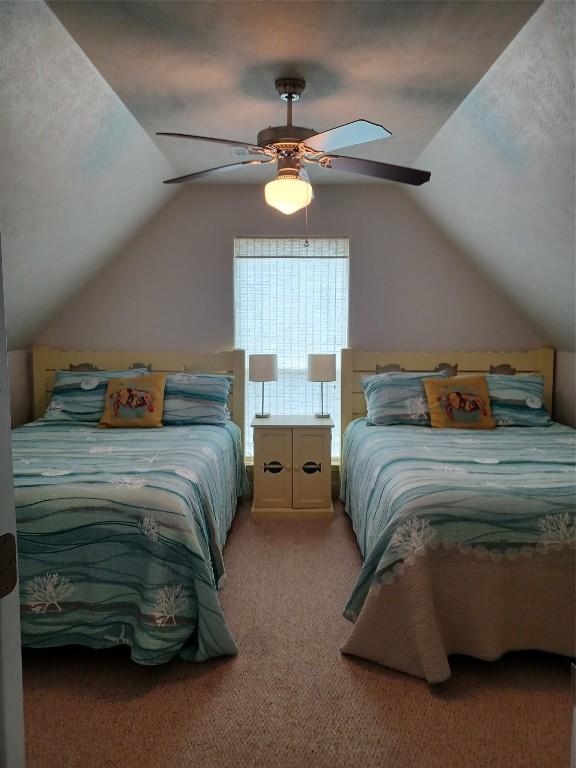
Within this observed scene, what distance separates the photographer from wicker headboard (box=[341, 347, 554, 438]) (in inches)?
167

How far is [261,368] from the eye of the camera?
409 centimetres

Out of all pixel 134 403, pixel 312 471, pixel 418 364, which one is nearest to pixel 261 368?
pixel 312 471

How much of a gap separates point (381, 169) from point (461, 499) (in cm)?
138

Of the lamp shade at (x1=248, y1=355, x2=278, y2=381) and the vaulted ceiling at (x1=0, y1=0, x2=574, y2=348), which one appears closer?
the vaulted ceiling at (x1=0, y1=0, x2=574, y2=348)

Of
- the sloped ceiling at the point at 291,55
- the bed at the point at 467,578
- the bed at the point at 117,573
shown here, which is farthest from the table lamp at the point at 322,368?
the bed at the point at 117,573

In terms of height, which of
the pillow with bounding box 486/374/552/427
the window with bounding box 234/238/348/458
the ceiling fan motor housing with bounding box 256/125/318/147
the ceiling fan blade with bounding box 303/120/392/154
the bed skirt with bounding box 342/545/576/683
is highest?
the ceiling fan motor housing with bounding box 256/125/318/147

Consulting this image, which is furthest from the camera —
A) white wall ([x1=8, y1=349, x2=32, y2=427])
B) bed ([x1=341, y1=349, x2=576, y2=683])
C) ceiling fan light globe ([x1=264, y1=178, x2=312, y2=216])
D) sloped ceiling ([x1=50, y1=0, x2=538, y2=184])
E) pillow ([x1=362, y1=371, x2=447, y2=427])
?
white wall ([x1=8, y1=349, x2=32, y2=427])

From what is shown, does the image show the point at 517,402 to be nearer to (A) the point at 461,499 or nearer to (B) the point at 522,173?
(B) the point at 522,173

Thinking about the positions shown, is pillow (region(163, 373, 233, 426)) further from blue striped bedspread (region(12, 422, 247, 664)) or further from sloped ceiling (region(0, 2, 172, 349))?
blue striped bedspread (region(12, 422, 247, 664))

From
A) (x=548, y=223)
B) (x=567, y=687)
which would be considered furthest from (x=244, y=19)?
(x=567, y=687)

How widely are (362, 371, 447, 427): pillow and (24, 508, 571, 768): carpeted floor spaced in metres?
1.55

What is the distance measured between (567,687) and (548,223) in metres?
2.21

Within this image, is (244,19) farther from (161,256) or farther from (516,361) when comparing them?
(516,361)

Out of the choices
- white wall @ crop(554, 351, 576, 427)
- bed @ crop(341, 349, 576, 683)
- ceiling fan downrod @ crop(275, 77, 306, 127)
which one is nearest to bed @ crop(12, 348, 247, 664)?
bed @ crop(341, 349, 576, 683)
